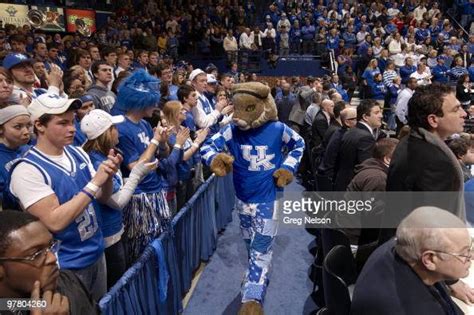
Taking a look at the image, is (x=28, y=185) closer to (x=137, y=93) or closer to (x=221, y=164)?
(x=137, y=93)

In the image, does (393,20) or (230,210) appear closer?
(230,210)

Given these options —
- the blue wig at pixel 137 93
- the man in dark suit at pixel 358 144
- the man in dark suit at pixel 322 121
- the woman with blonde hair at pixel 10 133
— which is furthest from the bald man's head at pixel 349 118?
the woman with blonde hair at pixel 10 133

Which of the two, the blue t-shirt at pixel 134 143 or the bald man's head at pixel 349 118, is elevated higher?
the blue t-shirt at pixel 134 143

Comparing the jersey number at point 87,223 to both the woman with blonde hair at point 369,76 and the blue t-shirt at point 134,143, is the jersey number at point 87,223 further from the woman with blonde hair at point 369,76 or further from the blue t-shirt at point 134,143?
the woman with blonde hair at point 369,76

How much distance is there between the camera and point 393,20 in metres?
15.9

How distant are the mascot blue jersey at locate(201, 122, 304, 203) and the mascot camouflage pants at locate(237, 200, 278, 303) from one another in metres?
0.07

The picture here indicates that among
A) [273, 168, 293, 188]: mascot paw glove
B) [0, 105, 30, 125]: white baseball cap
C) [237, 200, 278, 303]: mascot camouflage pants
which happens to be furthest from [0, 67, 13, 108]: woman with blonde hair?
[273, 168, 293, 188]: mascot paw glove

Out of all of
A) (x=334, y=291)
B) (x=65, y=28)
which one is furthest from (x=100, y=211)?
(x=65, y=28)

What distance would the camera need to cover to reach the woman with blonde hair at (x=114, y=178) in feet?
8.61

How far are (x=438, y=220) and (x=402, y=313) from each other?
16.7 inches

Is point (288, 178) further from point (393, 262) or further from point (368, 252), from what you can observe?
point (393, 262)

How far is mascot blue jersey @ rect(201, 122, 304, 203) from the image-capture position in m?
3.48

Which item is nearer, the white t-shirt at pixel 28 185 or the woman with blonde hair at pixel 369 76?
the white t-shirt at pixel 28 185

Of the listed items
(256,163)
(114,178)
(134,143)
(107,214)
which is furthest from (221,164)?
(107,214)
